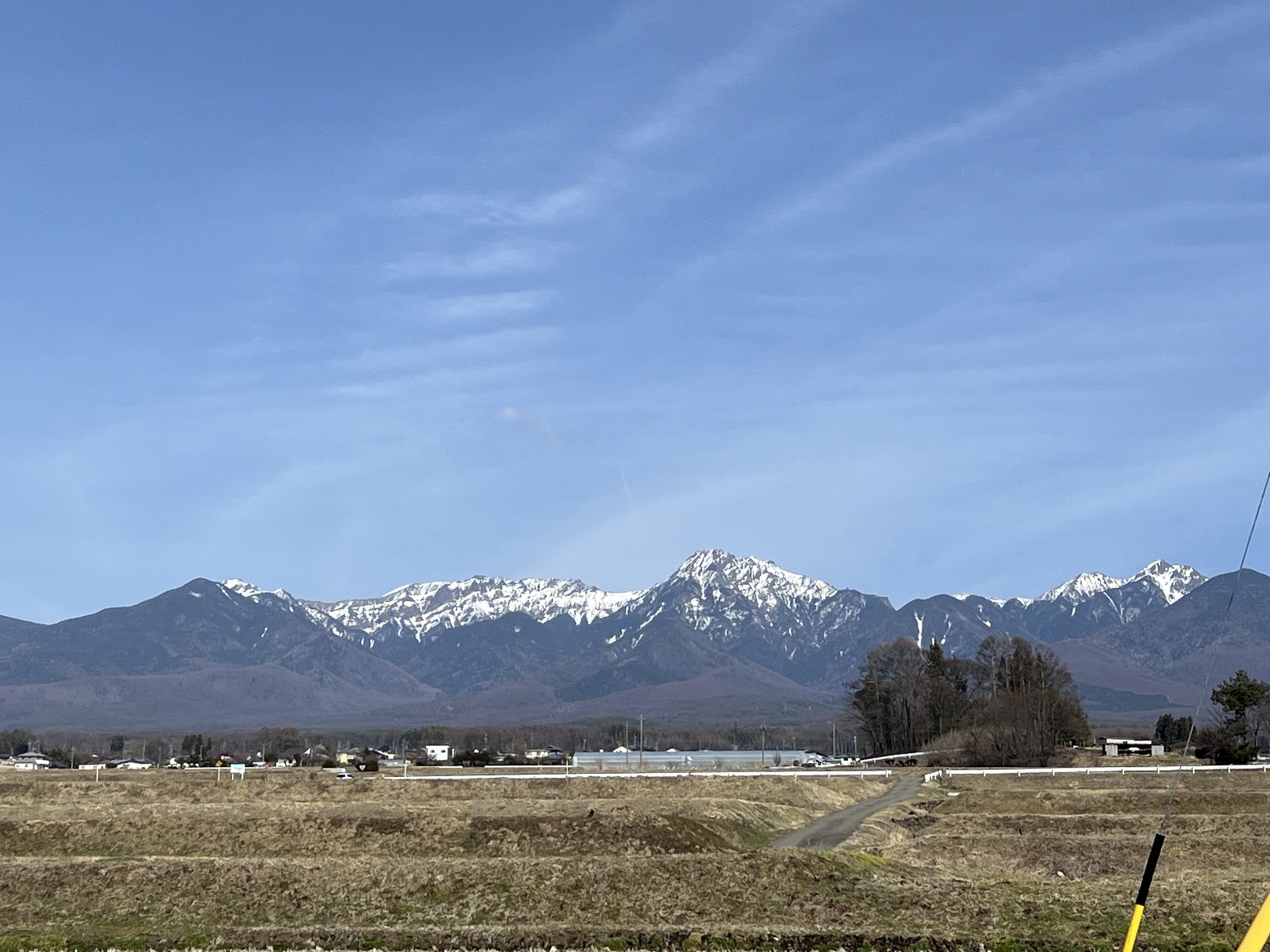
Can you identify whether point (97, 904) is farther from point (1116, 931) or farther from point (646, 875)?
point (1116, 931)

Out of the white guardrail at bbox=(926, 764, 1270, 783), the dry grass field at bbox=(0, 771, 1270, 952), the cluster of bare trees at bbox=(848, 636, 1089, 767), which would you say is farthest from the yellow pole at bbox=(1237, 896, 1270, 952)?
the cluster of bare trees at bbox=(848, 636, 1089, 767)

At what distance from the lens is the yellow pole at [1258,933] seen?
1123 cm

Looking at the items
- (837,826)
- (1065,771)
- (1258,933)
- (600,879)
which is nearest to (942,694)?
(1065,771)

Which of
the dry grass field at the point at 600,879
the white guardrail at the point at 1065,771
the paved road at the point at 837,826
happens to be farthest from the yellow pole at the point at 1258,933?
the white guardrail at the point at 1065,771

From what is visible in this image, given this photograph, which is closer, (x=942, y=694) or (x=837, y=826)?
(x=837, y=826)

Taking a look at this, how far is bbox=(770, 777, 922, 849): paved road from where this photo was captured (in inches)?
2043

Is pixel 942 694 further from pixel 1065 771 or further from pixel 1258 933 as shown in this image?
pixel 1258 933

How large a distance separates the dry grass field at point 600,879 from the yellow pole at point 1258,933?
16.9 meters

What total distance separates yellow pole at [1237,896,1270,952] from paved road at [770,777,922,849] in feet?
110

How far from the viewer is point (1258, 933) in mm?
11359

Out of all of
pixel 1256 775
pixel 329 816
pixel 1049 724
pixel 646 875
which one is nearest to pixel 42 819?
pixel 329 816

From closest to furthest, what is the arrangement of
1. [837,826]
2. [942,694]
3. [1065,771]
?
[837,826], [1065,771], [942,694]

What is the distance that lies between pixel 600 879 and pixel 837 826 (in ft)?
90.0

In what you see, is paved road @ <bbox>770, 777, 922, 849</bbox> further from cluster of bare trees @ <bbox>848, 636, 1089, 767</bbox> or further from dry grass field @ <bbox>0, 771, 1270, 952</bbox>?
cluster of bare trees @ <bbox>848, 636, 1089, 767</bbox>
